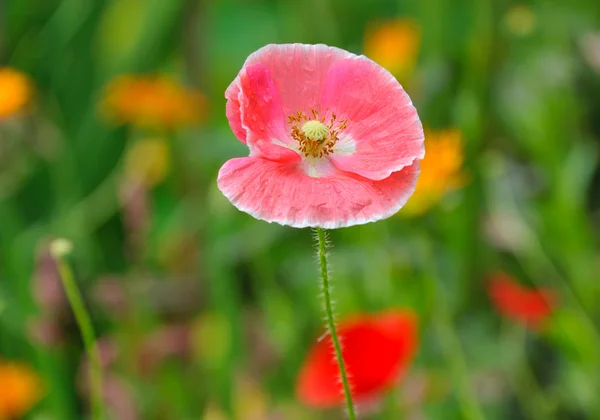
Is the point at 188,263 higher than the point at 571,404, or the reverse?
the point at 188,263

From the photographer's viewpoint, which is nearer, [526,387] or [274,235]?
[526,387]

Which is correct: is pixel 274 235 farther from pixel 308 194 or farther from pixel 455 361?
pixel 308 194

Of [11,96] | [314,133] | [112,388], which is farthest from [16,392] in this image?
[314,133]

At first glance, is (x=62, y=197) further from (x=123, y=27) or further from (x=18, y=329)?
(x=123, y=27)

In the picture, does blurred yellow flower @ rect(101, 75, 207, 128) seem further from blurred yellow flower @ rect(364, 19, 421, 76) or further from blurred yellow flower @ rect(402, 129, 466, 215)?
blurred yellow flower @ rect(402, 129, 466, 215)

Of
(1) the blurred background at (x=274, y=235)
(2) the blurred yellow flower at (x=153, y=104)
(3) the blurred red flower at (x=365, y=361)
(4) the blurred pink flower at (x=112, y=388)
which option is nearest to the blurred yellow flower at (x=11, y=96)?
(1) the blurred background at (x=274, y=235)

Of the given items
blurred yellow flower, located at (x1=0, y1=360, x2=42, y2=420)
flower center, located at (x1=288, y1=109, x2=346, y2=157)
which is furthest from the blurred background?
flower center, located at (x1=288, y1=109, x2=346, y2=157)

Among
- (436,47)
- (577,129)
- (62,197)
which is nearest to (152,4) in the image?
(62,197)
